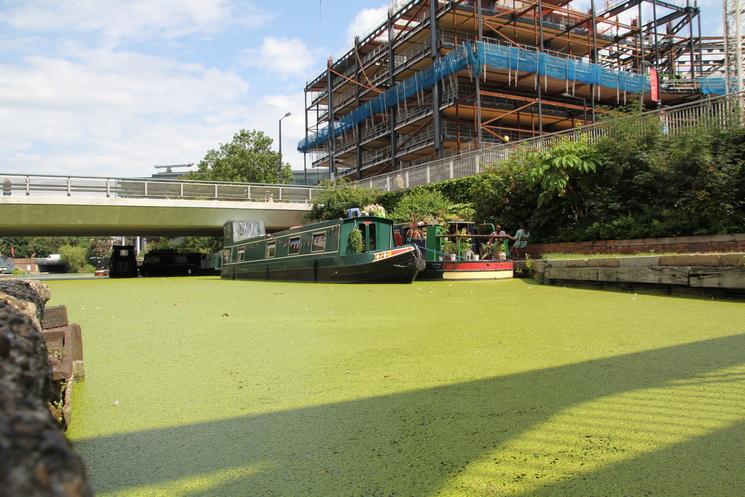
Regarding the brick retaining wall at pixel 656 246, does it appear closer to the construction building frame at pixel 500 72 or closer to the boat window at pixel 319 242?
the boat window at pixel 319 242

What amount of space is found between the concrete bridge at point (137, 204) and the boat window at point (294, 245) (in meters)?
8.36

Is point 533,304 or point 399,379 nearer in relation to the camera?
point 399,379

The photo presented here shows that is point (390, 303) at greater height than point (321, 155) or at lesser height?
lesser

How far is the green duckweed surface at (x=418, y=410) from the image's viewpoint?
5.70 feet

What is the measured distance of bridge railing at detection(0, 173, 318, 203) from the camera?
61.6 ft

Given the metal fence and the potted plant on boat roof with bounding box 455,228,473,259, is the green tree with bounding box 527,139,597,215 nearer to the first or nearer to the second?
the metal fence

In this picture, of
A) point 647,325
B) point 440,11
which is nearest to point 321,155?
point 440,11

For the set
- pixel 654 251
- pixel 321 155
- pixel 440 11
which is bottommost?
pixel 654 251

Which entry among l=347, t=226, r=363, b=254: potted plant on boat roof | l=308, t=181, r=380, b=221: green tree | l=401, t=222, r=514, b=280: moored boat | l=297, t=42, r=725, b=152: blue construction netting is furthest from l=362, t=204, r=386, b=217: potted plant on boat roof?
l=297, t=42, r=725, b=152: blue construction netting

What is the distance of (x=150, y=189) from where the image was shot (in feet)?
Answer: 68.5

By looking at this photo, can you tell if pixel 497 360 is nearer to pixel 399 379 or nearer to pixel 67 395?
pixel 399 379

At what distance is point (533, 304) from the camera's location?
6836 millimetres

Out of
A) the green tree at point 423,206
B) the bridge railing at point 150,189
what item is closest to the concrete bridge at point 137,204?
the bridge railing at point 150,189

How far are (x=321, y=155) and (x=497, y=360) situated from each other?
40.9 metres
